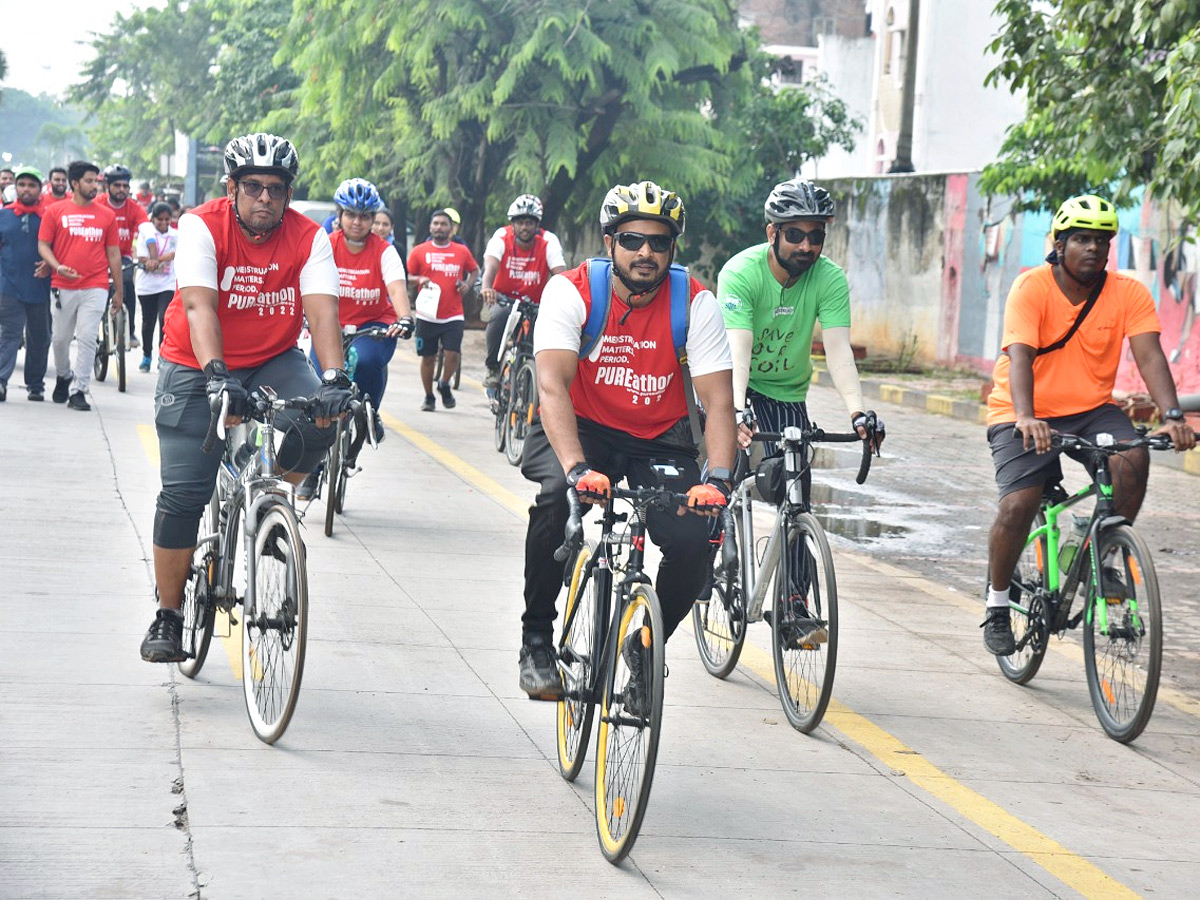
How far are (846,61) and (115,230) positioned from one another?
167ft

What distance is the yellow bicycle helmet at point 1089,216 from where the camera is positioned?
670cm

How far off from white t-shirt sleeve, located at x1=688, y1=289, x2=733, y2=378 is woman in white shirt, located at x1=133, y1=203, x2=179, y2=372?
12.3 m

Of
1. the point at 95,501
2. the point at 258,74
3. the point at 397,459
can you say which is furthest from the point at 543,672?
the point at 258,74

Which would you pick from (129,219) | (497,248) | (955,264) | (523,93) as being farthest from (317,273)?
(523,93)

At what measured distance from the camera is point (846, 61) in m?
62.6

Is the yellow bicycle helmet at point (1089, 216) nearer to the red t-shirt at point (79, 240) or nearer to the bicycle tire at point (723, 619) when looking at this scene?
the bicycle tire at point (723, 619)

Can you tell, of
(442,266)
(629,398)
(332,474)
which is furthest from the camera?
(442,266)

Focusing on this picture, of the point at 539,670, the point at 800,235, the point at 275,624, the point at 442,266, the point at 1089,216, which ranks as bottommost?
the point at 539,670

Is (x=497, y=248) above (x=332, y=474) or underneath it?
above

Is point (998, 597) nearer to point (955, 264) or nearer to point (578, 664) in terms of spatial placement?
point (578, 664)

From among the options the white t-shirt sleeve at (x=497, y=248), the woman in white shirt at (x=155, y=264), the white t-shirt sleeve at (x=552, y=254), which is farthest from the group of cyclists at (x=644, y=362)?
the woman in white shirt at (x=155, y=264)

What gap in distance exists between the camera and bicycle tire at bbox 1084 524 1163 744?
614 cm

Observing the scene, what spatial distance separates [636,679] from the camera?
4688 mm

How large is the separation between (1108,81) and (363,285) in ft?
17.1
